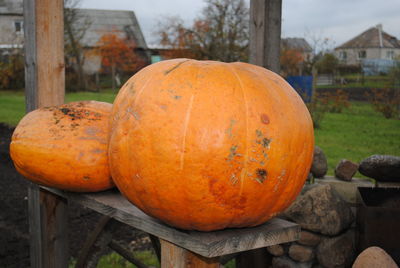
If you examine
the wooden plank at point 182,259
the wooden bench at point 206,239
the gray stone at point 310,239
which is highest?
the wooden bench at point 206,239

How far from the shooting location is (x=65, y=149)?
193 centimetres

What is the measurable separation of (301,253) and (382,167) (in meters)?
0.97

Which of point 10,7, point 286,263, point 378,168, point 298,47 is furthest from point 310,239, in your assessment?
point 10,7

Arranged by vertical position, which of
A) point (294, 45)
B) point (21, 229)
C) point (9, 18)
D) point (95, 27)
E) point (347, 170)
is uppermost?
point (9, 18)

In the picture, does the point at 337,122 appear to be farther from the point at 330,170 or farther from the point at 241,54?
the point at 241,54

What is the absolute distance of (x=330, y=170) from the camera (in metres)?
6.00

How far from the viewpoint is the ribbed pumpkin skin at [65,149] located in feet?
6.33

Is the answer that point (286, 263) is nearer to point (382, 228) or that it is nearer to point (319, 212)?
point (319, 212)

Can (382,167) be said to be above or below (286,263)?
above

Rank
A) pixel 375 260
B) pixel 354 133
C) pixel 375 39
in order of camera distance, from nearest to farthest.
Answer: pixel 375 260
pixel 354 133
pixel 375 39

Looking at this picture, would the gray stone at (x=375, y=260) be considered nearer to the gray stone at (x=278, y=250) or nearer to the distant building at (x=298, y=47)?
the gray stone at (x=278, y=250)

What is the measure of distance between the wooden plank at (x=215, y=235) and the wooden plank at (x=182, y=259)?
0.12 ft

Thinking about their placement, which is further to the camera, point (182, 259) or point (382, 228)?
point (382, 228)

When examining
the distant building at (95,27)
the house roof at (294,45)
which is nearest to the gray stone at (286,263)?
the house roof at (294,45)
